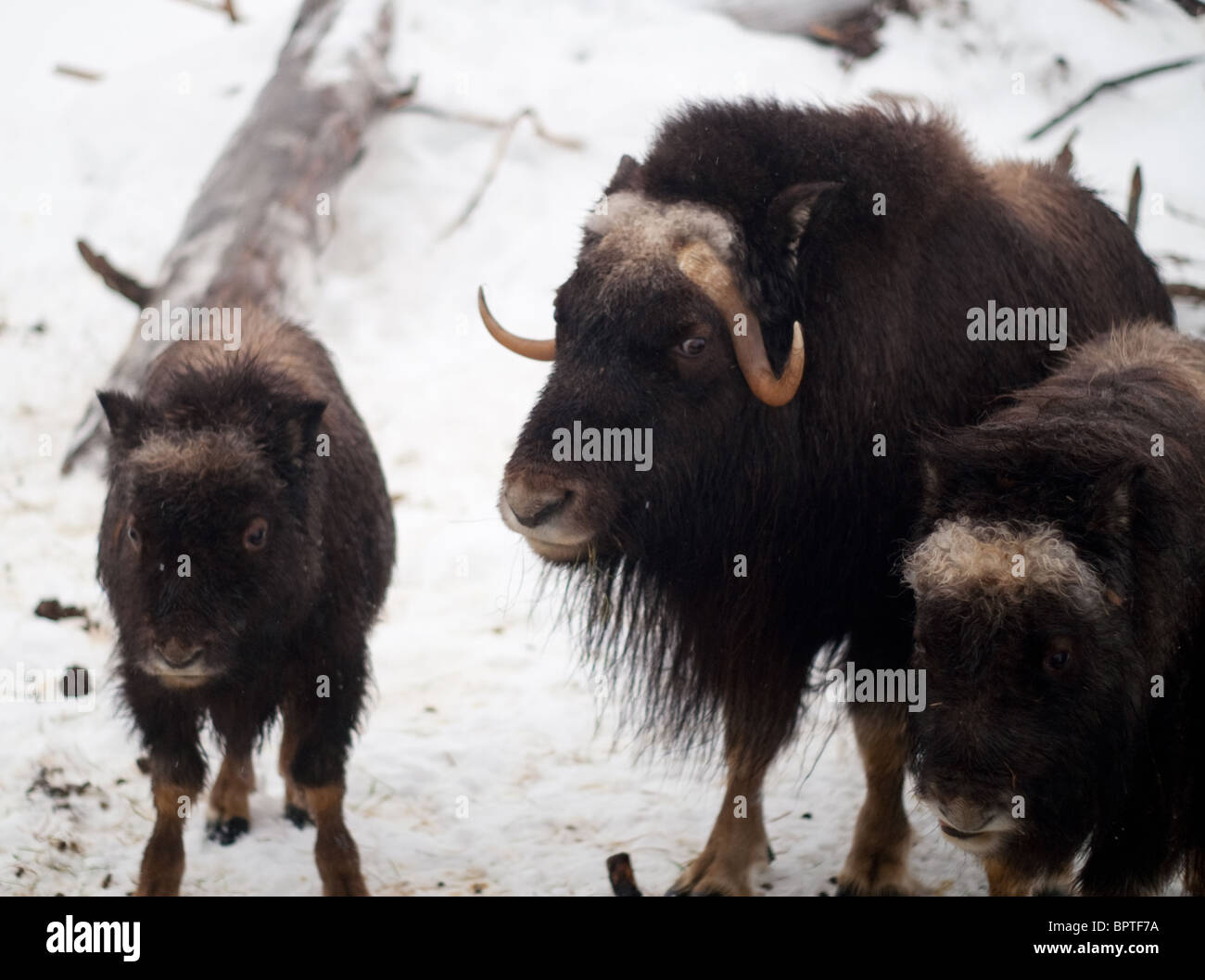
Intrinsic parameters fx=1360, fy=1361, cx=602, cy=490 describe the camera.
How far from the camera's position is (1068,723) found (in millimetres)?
2887

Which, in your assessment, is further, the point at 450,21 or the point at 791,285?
the point at 450,21

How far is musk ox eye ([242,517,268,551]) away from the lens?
139 inches

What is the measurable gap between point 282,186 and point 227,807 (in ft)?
12.3

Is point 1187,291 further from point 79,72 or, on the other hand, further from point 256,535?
point 79,72

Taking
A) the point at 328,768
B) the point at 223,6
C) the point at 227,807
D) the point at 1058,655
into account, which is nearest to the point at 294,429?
the point at 328,768

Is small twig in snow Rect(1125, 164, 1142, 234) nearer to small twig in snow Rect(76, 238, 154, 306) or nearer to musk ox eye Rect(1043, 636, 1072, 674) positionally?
musk ox eye Rect(1043, 636, 1072, 674)

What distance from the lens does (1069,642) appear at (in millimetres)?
2840

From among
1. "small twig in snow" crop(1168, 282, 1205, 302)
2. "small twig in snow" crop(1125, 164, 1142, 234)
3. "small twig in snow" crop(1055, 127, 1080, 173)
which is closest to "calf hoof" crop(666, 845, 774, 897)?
"small twig in snow" crop(1055, 127, 1080, 173)

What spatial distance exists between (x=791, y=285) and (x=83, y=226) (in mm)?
5879

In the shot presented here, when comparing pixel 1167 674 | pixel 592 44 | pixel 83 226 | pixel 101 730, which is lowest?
pixel 101 730

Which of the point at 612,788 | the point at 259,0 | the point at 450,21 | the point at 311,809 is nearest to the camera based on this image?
the point at 311,809

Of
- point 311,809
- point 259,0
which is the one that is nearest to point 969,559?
point 311,809

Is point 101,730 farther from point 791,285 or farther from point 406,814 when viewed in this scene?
point 791,285

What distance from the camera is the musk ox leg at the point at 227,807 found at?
14.7ft
